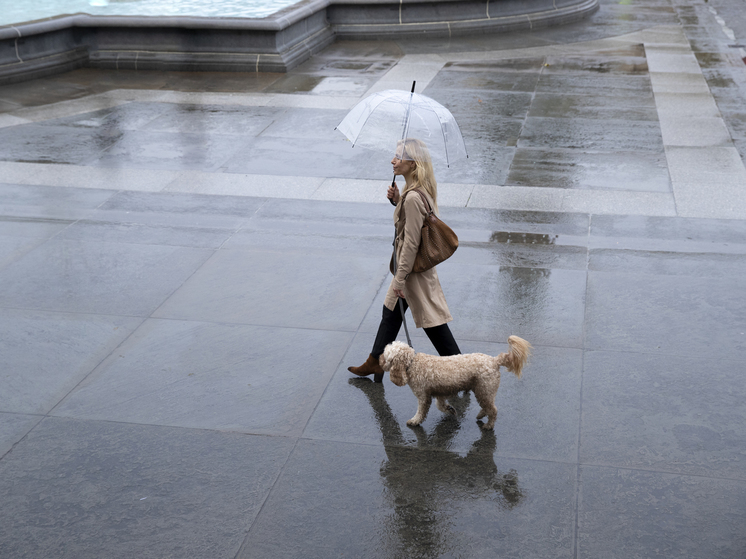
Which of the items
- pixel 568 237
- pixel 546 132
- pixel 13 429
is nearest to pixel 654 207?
pixel 568 237

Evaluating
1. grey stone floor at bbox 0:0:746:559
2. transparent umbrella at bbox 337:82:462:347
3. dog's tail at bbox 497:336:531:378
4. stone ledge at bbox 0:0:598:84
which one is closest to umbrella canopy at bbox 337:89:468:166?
transparent umbrella at bbox 337:82:462:347

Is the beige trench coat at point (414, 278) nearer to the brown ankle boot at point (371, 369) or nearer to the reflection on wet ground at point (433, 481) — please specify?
the brown ankle boot at point (371, 369)

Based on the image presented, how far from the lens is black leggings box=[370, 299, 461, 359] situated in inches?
214

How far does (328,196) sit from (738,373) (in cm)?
524

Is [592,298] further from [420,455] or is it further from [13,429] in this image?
[13,429]

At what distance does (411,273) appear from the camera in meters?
5.31

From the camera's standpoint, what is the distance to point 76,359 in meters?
6.03

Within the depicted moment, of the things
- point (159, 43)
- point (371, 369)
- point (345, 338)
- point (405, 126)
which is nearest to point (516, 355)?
point (371, 369)

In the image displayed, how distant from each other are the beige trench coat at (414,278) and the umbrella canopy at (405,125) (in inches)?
13.7

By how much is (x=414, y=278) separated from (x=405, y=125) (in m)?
1.07

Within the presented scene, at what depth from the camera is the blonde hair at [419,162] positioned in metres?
4.99

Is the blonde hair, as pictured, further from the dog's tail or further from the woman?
the dog's tail

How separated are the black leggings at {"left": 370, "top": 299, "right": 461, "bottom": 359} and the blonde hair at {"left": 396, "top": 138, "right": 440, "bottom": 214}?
0.84 m

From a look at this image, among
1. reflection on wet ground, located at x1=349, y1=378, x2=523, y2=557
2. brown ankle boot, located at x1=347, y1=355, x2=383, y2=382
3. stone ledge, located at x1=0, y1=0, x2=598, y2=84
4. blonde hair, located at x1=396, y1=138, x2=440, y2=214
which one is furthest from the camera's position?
stone ledge, located at x1=0, y1=0, x2=598, y2=84
